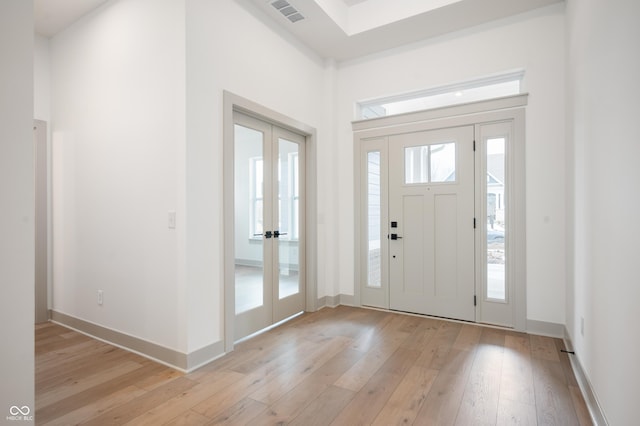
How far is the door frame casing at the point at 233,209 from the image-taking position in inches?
114

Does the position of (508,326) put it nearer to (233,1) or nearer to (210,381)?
(210,381)

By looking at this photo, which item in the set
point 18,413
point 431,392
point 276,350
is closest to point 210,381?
point 276,350

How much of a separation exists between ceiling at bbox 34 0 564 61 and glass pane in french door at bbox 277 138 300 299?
1285 millimetres

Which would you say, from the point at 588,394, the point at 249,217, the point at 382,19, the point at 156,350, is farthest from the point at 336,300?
the point at 382,19

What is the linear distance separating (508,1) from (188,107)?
3.16 m

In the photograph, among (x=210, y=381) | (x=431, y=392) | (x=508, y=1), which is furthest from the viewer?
(x=508, y=1)

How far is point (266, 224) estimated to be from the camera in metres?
3.56

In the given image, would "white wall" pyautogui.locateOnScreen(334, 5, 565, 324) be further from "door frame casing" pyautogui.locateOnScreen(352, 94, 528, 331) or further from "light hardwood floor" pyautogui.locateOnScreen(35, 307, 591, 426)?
"light hardwood floor" pyautogui.locateOnScreen(35, 307, 591, 426)

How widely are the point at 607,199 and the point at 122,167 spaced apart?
3.62m

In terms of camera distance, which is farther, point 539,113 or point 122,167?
point 539,113

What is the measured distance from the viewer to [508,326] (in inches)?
136

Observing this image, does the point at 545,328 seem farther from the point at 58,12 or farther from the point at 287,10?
the point at 58,12

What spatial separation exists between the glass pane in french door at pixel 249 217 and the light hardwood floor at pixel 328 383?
48cm

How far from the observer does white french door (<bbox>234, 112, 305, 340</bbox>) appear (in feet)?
10.8
